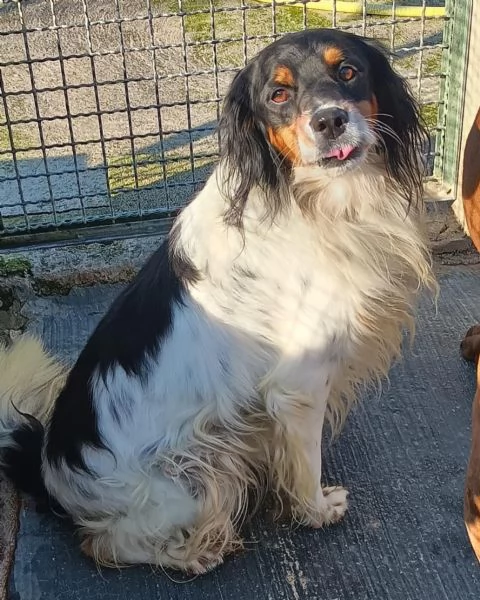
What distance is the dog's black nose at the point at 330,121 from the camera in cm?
221

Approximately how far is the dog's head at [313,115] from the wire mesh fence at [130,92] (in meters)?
1.38

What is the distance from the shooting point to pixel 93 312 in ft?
13.0

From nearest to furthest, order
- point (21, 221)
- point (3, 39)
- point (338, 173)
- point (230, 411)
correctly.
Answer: point (338, 173)
point (230, 411)
point (21, 221)
point (3, 39)

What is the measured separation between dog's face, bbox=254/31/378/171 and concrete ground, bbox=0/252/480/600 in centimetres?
123

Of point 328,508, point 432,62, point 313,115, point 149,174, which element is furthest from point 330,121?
point 432,62

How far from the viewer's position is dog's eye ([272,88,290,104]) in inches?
92.0

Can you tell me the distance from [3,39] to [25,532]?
16.5ft

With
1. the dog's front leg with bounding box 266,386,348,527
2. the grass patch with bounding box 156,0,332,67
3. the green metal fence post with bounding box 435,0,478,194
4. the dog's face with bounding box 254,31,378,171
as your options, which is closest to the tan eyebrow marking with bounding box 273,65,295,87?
the dog's face with bounding box 254,31,378,171

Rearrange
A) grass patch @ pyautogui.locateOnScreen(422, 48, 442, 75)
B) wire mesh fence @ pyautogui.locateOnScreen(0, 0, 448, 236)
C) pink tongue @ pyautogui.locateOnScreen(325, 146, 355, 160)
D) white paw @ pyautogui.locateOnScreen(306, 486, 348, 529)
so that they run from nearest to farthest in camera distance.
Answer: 1. pink tongue @ pyautogui.locateOnScreen(325, 146, 355, 160)
2. white paw @ pyautogui.locateOnScreen(306, 486, 348, 529)
3. wire mesh fence @ pyautogui.locateOnScreen(0, 0, 448, 236)
4. grass patch @ pyautogui.locateOnScreen(422, 48, 442, 75)

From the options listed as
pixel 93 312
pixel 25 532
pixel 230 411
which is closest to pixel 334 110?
pixel 230 411

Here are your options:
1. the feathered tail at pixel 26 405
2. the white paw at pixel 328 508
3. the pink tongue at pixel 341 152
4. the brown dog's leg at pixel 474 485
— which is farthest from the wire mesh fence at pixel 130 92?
the brown dog's leg at pixel 474 485

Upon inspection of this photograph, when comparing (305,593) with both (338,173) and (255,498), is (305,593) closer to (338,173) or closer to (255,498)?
(255,498)

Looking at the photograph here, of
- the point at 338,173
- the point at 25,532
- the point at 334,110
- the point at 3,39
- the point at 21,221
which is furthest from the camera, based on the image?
the point at 3,39

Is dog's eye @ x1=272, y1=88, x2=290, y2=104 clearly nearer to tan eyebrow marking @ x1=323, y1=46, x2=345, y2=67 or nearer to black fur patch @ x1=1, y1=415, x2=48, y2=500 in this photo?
tan eyebrow marking @ x1=323, y1=46, x2=345, y2=67
